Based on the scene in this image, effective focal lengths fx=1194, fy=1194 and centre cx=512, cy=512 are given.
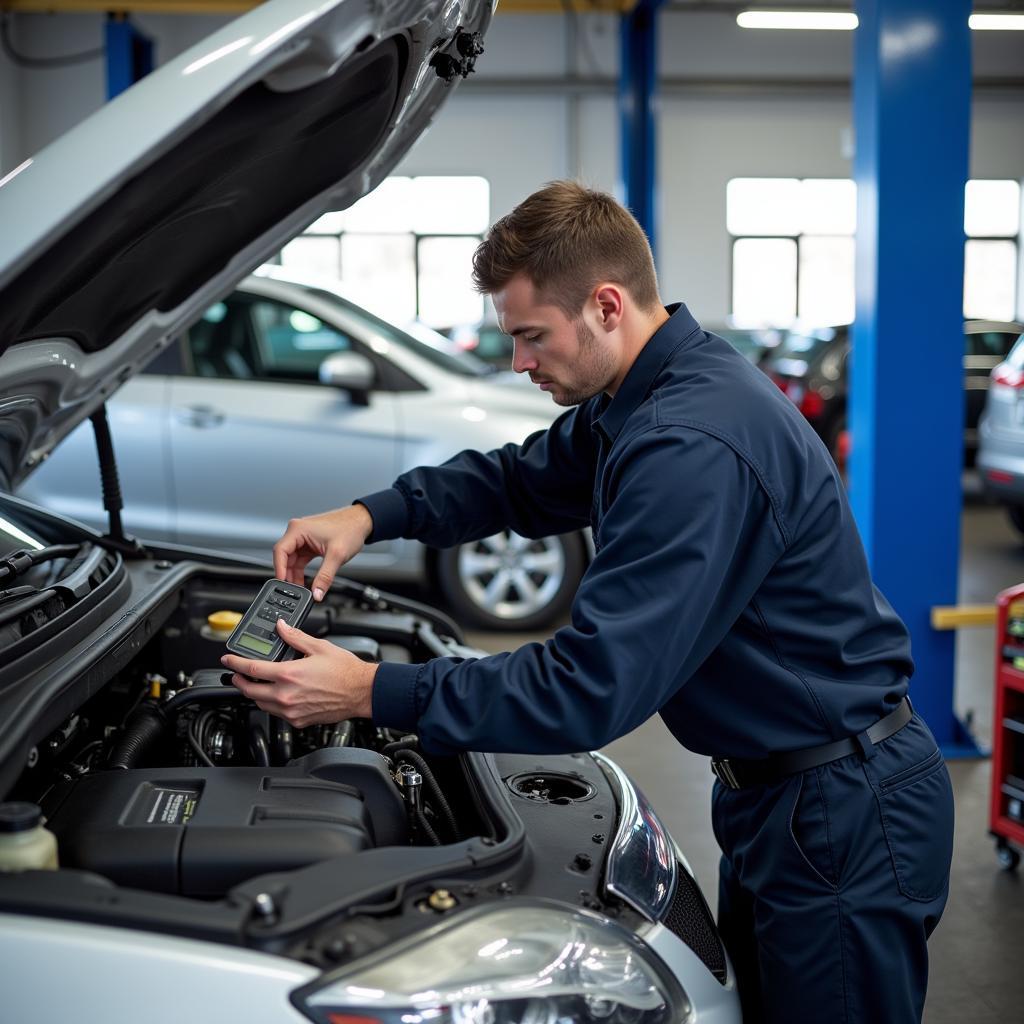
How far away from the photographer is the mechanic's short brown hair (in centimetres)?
157

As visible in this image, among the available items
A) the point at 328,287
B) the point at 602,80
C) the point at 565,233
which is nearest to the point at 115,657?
the point at 565,233

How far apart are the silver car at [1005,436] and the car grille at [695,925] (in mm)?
5696

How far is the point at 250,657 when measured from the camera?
1525mm

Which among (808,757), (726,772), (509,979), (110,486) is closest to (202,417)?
(110,486)

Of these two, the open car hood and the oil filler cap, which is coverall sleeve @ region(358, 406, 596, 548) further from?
the open car hood

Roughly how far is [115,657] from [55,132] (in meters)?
14.1

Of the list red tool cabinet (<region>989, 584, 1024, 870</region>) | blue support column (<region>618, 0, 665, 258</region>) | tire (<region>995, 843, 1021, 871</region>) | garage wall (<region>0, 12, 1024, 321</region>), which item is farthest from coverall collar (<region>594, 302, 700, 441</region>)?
garage wall (<region>0, 12, 1024, 321</region>)

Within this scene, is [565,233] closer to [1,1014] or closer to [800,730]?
[800,730]

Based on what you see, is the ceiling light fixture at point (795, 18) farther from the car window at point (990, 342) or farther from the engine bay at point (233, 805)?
the engine bay at point (233, 805)

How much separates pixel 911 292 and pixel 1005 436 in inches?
139

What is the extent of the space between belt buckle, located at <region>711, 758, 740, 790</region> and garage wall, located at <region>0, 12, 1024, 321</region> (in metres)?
12.9

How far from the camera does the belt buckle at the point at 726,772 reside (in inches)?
66.4

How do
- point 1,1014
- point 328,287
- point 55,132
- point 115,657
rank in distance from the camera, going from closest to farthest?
point 1,1014, point 115,657, point 328,287, point 55,132

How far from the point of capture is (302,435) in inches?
203
